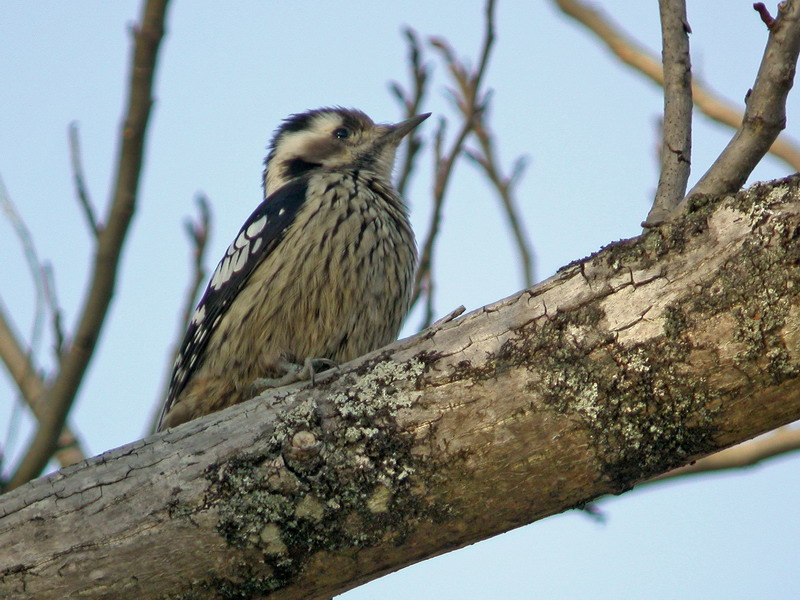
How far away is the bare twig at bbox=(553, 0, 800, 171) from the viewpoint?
5.29 metres

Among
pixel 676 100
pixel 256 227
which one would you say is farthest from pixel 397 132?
pixel 676 100

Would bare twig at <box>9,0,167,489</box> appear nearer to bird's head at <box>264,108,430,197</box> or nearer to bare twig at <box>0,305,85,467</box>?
bare twig at <box>0,305,85,467</box>

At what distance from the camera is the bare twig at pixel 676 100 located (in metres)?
2.85

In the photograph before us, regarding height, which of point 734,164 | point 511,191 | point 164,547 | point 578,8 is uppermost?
point 578,8

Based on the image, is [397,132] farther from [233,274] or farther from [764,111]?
[764,111]

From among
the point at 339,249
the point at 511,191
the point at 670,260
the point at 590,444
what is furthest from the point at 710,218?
the point at 511,191

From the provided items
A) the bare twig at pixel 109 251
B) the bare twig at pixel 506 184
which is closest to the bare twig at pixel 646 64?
the bare twig at pixel 506 184

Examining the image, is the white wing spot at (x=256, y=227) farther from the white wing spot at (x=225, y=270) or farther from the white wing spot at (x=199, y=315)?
the white wing spot at (x=199, y=315)

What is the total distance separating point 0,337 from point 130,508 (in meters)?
2.25

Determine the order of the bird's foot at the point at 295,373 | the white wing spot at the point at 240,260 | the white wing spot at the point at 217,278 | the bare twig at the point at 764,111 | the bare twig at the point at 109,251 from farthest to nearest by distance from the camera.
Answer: the white wing spot at the point at 217,278 < the white wing spot at the point at 240,260 < the bare twig at the point at 109,251 < the bird's foot at the point at 295,373 < the bare twig at the point at 764,111

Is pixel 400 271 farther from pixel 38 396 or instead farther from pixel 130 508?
pixel 130 508

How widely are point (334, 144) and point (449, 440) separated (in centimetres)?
341

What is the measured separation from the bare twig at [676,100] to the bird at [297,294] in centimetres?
165

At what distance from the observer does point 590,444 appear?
2291 millimetres
